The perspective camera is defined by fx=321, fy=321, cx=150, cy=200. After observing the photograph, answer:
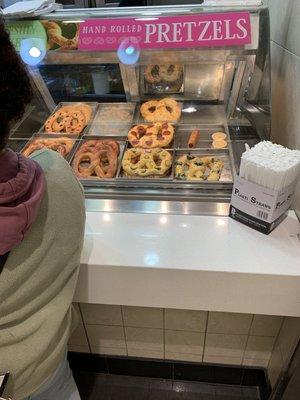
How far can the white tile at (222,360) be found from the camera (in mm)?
1536

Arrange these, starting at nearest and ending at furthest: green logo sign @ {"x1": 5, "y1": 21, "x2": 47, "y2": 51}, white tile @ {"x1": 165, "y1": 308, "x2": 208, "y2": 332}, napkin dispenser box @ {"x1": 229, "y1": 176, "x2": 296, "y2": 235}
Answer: napkin dispenser box @ {"x1": 229, "y1": 176, "x2": 296, "y2": 235} < green logo sign @ {"x1": 5, "y1": 21, "x2": 47, "y2": 51} < white tile @ {"x1": 165, "y1": 308, "x2": 208, "y2": 332}

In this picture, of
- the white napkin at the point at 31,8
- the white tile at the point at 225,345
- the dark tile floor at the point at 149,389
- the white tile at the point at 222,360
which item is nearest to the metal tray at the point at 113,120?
the white napkin at the point at 31,8

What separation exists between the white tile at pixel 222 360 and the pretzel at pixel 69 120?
125cm

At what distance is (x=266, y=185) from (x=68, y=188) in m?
0.55

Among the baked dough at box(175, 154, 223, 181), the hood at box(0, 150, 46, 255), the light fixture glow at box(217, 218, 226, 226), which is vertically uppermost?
the hood at box(0, 150, 46, 255)

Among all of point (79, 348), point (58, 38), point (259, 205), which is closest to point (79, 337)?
point (79, 348)

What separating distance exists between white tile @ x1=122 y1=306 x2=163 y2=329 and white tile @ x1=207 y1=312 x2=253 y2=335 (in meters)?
0.22

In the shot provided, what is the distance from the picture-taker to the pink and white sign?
116cm

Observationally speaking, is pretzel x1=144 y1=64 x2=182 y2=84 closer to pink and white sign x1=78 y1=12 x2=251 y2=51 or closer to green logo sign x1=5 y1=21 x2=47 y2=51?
pink and white sign x1=78 y1=12 x2=251 y2=51

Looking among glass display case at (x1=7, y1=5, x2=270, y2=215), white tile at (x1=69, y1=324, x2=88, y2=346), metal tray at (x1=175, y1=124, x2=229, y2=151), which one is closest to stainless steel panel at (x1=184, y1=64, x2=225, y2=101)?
glass display case at (x1=7, y1=5, x2=270, y2=215)

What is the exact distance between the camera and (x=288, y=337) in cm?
122

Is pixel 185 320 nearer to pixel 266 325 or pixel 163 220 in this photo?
pixel 266 325

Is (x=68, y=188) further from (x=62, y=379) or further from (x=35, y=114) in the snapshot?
(x=35, y=114)

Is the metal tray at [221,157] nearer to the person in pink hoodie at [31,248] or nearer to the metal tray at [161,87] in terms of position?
the metal tray at [161,87]
